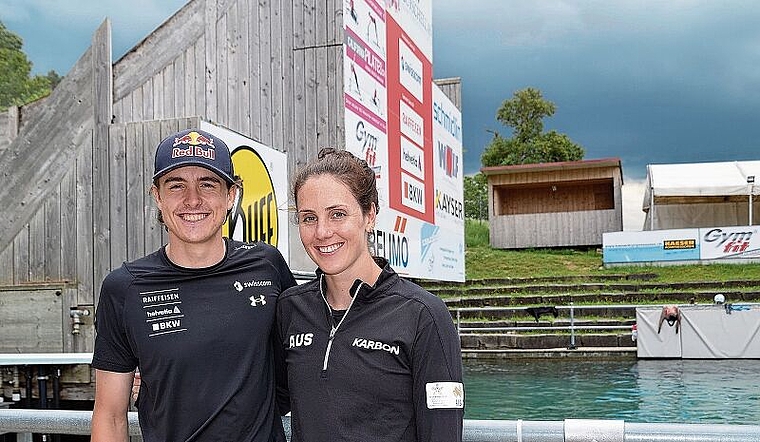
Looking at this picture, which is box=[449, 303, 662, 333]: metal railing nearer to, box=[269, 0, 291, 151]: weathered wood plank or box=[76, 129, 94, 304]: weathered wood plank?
box=[269, 0, 291, 151]: weathered wood plank

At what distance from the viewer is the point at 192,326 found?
1.99 m

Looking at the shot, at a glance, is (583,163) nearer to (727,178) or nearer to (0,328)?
(727,178)

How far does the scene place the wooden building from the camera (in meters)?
5.75

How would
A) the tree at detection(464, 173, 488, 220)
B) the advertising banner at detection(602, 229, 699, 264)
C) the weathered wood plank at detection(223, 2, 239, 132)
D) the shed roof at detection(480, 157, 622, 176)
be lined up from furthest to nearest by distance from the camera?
Result: the tree at detection(464, 173, 488, 220), the shed roof at detection(480, 157, 622, 176), the advertising banner at detection(602, 229, 699, 264), the weathered wood plank at detection(223, 2, 239, 132)

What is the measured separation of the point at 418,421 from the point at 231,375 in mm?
482

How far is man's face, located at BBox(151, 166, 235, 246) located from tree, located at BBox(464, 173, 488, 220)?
58.1 m

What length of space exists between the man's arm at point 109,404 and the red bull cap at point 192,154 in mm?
486

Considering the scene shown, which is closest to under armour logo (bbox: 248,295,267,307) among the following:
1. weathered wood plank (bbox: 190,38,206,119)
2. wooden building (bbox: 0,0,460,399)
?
wooden building (bbox: 0,0,460,399)

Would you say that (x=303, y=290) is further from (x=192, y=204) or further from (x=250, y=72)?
(x=250, y=72)

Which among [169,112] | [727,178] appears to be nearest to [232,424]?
[169,112]

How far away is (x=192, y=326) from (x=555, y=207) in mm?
34549

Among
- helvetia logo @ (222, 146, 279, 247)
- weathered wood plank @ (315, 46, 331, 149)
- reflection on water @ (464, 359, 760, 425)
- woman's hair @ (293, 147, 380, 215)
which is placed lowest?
reflection on water @ (464, 359, 760, 425)

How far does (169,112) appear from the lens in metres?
5.98

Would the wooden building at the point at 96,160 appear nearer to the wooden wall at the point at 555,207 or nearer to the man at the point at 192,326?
the man at the point at 192,326
